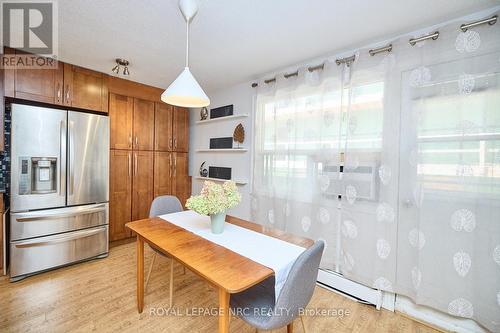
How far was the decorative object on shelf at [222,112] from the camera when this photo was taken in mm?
3207

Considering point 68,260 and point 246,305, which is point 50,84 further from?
point 246,305

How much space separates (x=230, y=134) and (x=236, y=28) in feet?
5.25

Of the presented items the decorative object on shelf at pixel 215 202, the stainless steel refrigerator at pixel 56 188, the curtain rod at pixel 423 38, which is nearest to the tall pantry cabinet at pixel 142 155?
the stainless steel refrigerator at pixel 56 188

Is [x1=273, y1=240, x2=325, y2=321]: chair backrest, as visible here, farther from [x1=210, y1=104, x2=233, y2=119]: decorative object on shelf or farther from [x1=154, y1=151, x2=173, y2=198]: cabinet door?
[x1=154, y1=151, x2=173, y2=198]: cabinet door

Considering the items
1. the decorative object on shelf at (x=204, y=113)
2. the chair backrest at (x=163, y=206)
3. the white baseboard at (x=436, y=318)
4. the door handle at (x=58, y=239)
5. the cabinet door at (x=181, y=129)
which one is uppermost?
the decorative object on shelf at (x=204, y=113)

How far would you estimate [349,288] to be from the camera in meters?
2.07

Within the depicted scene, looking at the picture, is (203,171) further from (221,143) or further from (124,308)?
(124,308)

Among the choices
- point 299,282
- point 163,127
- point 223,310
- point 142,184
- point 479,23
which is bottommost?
point 223,310

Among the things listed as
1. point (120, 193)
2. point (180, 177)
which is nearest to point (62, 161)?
point (120, 193)

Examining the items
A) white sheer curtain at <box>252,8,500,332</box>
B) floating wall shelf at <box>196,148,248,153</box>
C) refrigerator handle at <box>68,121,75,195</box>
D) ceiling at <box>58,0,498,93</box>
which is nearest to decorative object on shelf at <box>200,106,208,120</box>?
floating wall shelf at <box>196,148,248,153</box>

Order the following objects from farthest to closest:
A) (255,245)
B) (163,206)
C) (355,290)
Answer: (163,206), (355,290), (255,245)

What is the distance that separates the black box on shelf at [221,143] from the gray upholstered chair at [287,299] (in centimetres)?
219

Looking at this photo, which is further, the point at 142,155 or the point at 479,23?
the point at 142,155

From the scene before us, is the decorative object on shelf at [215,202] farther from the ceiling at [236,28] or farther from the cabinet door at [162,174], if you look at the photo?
the cabinet door at [162,174]
